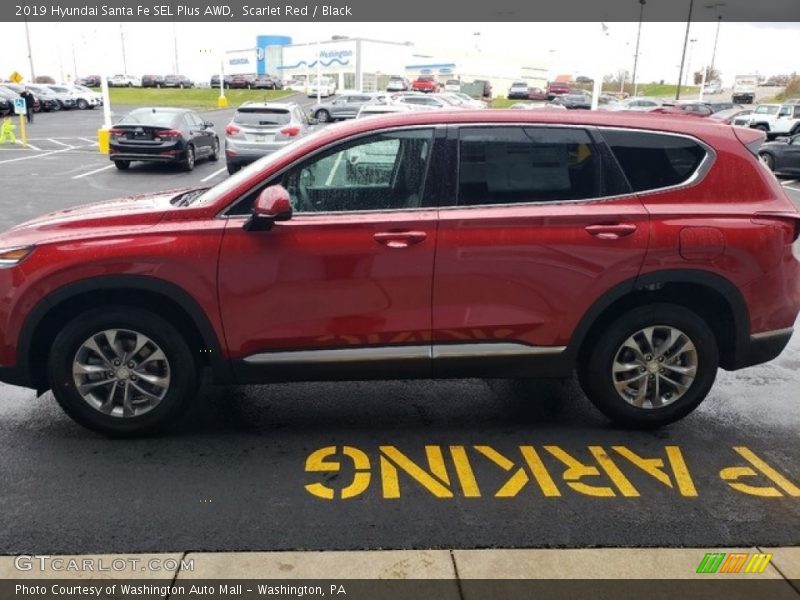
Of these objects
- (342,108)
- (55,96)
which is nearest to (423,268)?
(342,108)

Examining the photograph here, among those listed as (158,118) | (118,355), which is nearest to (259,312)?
(118,355)

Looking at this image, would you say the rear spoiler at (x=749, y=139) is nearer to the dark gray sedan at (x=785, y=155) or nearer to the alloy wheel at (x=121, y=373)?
the alloy wheel at (x=121, y=373)

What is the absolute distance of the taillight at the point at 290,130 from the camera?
642 inches

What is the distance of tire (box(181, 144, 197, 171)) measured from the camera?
17.7 m

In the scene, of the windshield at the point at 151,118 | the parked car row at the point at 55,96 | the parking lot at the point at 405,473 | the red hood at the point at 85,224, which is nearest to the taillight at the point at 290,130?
the windshield at the point at 151,118

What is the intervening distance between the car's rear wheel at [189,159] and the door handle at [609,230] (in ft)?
50.1

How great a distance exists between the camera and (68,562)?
9.84 feet

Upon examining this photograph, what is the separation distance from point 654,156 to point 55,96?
4991 centimetres

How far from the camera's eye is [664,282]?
13.5 ft

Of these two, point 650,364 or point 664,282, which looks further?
point 650,364

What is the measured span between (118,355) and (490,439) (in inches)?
85.3

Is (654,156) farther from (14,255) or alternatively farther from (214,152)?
(214,152)

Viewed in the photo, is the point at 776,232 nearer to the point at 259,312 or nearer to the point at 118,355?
the point at 259,312

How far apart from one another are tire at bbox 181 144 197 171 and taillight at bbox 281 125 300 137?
115 inches
